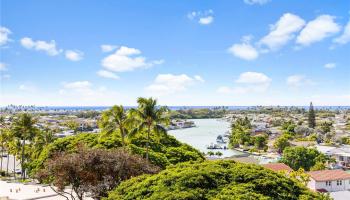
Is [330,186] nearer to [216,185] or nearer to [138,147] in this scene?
[138,147]

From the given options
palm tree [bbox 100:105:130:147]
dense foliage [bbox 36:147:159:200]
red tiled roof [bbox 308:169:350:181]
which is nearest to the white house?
red tiled roof [bbox 308:169:350:181]

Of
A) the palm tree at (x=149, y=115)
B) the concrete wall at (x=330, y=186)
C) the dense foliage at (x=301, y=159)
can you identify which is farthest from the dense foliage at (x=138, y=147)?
the dense foliage at (x=301, y=159)

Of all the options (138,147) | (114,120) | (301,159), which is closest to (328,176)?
(301,159)

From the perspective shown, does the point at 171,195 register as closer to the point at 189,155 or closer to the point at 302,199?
the point at 302,199

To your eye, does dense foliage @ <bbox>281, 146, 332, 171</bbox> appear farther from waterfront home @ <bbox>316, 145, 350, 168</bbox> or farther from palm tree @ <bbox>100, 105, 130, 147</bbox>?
palm tree @ <bbox>100, 105, 130, 147</bbox>

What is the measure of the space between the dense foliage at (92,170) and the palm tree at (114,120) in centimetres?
883

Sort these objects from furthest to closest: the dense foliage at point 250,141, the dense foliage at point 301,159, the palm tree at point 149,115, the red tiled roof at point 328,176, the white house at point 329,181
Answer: the dense foliage at point 250,141 → the dense foliage at point 301,159 → the red tiled roof at point 328,176 → the white house at point 329,181 → the palm tree at point 149,115

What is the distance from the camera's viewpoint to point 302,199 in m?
14.1

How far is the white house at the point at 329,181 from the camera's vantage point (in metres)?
37.0

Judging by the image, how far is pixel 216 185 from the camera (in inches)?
562

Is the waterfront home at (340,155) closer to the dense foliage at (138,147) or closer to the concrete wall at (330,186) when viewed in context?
the concrete wall at (330,186)

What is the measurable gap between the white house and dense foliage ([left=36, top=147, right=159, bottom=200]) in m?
22.5

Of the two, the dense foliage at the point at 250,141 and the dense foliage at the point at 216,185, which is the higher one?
the dense foliage at the point at 216,185

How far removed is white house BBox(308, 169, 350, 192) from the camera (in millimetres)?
37000
